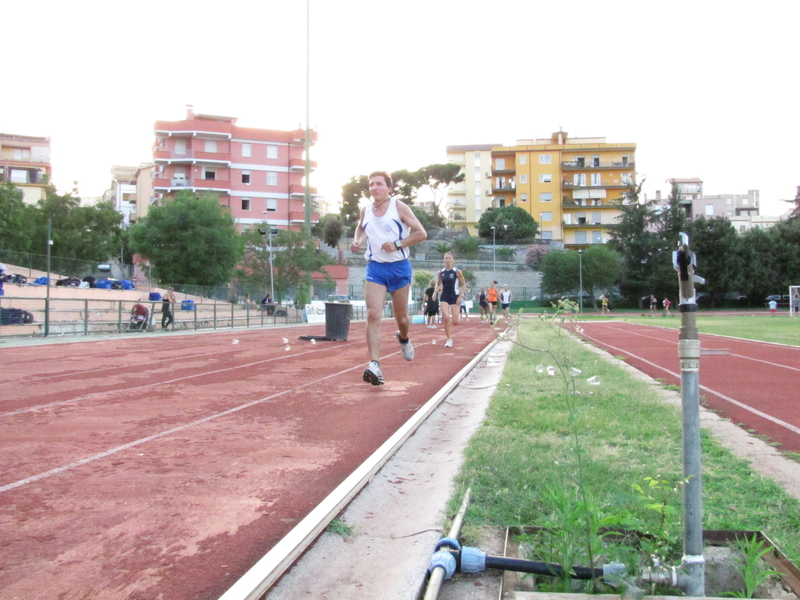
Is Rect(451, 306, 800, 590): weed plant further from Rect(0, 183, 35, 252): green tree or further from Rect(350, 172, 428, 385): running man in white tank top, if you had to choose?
Rect(0, 183, 35, 252): green tree

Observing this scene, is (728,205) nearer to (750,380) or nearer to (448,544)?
(750,380)

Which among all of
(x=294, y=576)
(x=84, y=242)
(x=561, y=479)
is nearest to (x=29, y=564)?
(x=294, y=576)

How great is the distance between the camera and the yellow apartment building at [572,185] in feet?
307

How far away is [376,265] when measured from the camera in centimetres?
725

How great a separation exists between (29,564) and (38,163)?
9649 centimetres

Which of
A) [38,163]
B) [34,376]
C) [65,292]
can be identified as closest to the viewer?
[34,376]

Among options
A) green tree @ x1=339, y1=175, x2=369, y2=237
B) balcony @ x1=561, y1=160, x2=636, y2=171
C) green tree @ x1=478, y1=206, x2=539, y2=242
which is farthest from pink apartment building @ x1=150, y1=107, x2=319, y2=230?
balcony @ x1=561, y1=160, x2=636, y2=171

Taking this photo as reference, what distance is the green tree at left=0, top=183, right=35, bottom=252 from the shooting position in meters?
42.0

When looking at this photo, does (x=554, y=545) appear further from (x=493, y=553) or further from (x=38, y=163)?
(x=38, y=163)

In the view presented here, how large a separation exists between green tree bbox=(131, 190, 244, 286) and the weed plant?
134ft

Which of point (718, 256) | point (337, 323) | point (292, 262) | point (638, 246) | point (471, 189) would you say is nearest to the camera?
point (337, 323)

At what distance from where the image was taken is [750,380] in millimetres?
8266

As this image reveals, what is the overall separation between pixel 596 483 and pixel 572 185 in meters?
93.7

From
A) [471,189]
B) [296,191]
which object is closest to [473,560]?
[296,191]
